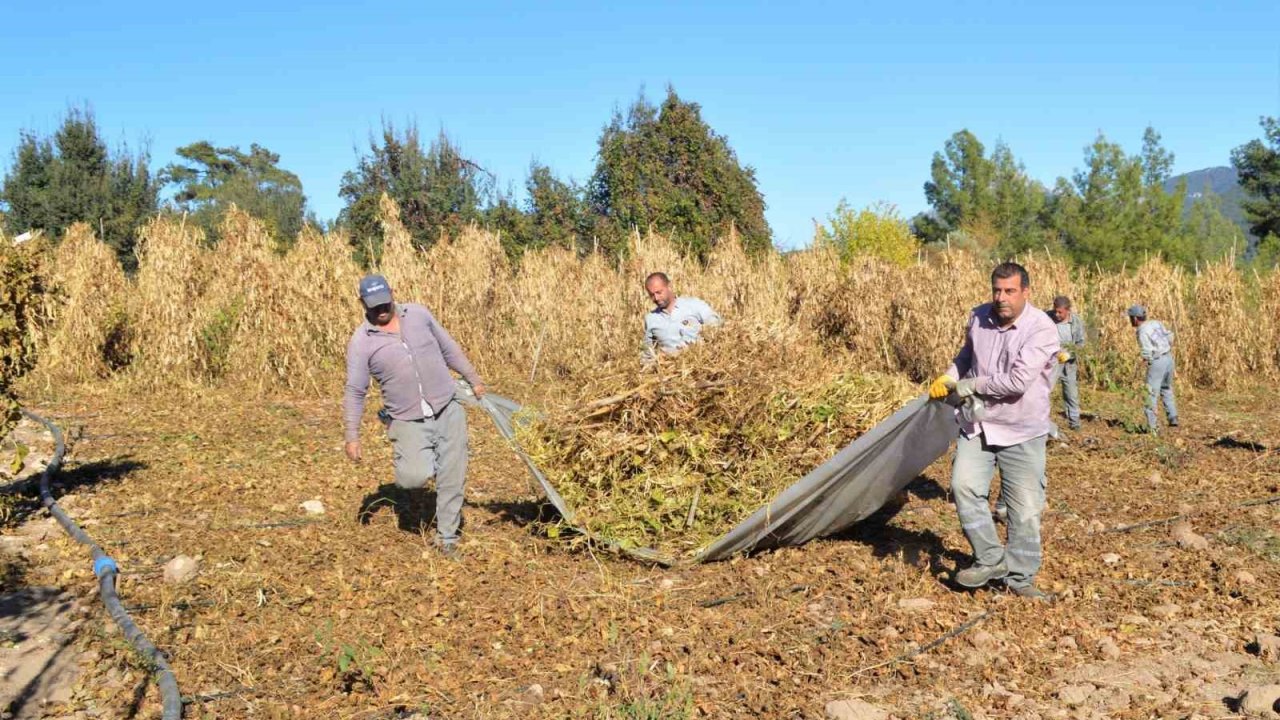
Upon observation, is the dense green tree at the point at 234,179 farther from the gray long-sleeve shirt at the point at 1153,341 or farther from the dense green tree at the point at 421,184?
the gray long-sleeve shirt at the point at 1153,341

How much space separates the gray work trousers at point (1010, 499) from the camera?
5.36 m

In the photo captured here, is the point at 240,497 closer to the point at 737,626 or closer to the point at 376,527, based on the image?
the point at 376,527

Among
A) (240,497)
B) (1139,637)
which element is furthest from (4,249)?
(1139,637)

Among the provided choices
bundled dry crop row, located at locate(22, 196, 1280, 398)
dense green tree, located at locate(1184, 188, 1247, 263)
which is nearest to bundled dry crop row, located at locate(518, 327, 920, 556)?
bundled dry crop row, located at locate(22, 196, 1280, 398)

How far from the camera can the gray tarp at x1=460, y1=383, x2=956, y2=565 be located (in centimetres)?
567

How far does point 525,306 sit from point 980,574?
42.8ft

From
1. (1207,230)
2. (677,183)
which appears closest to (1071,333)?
(677,183)

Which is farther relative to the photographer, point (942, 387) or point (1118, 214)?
point (1118, 214)

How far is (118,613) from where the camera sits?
5.08 meters

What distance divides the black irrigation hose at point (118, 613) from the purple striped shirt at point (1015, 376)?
410 centimetres

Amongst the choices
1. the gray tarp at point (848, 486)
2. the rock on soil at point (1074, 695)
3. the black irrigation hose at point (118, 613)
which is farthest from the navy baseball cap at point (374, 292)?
the rock on soil at point (1074, 695)

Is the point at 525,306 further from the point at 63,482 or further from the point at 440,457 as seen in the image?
the point at 440,457

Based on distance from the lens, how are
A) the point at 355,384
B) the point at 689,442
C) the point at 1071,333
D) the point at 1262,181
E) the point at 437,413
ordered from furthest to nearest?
the point at 1262,181 → the point at 1071,333 → the point at 437,413 → the point at 355,384 → the point at 689,442

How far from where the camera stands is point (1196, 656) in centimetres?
464
